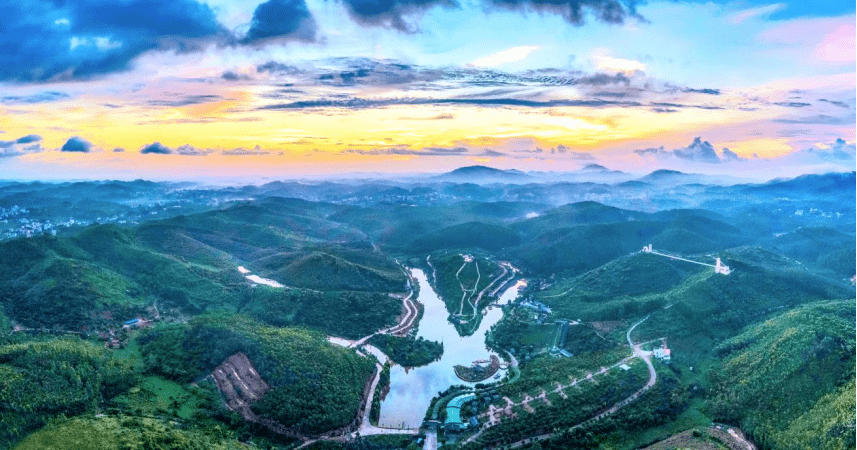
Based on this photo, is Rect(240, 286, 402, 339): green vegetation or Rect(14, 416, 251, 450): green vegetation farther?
Rect(240, 286, 402, 339): green vegetation

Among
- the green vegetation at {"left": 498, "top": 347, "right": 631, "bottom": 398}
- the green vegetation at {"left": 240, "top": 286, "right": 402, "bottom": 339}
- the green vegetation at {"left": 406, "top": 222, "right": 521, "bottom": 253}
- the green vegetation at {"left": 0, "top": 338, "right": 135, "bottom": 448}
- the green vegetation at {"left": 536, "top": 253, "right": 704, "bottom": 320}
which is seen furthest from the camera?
the green vegetation at {"left": 406, "top": 222, "right": 521, "bottom": 253}

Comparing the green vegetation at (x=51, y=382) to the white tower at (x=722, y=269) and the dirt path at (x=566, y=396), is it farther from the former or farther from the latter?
the white tower at (x=722, y=269)

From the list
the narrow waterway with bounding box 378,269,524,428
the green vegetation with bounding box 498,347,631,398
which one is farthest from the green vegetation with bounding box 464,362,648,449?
the narrow waterway with bounding box 378,269,524,428

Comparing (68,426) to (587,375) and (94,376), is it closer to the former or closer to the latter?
(94,376)

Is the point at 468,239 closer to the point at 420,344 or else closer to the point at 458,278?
the point at 458,278

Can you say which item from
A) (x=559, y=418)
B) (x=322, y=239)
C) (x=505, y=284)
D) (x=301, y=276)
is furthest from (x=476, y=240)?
(x=559, y=418)

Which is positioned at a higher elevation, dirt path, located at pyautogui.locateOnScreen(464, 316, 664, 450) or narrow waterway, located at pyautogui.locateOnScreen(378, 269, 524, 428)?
dirt path, located at pyautogui.locateOnScreen(464, 316, 664, 450)

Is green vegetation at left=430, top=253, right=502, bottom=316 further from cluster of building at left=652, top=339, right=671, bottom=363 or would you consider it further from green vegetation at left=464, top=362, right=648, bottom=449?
green vegetation at left=464, top=362, right=648, bottom=449
